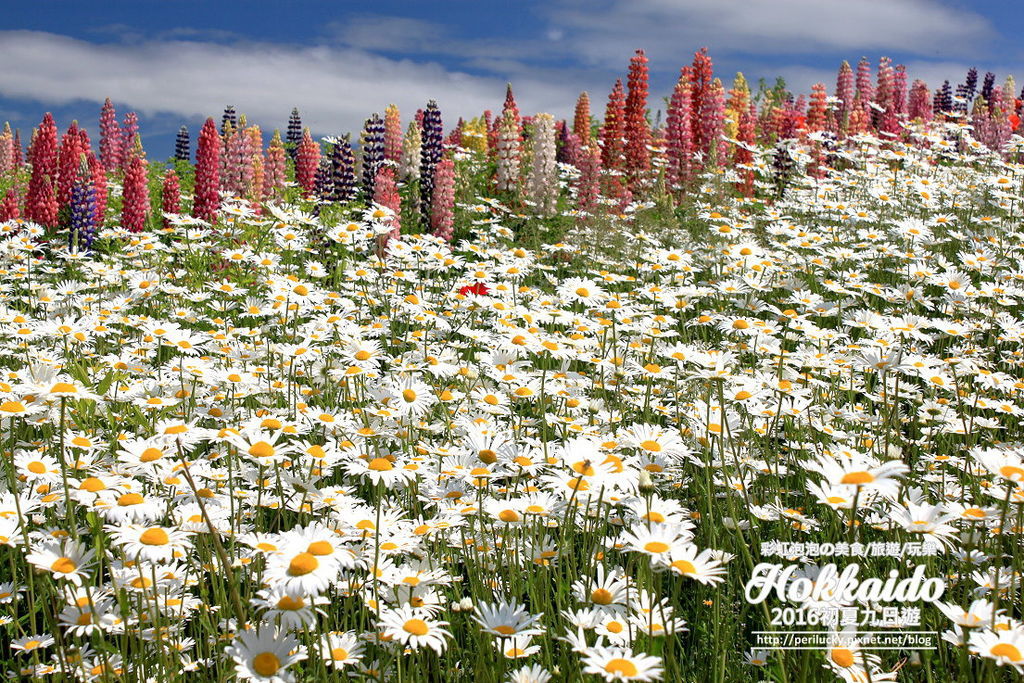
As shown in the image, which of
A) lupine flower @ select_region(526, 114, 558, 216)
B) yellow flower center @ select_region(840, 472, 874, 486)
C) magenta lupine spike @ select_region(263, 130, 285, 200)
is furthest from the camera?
magenta lupine spike @ select_region(263, 130, 285, 200)

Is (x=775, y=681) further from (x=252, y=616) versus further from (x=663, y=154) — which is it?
(x=663, y=154)

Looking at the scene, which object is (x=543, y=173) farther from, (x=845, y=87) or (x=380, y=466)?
(x=845, y=87)

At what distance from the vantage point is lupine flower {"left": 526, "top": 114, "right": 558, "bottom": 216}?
10016mm

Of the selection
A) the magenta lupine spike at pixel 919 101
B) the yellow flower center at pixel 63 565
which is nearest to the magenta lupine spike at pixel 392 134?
the yellow flower center at pixel 63 565

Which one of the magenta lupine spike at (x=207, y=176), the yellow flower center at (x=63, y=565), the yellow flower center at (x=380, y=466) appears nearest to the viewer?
the yellow flower center at (x=63, y=565)

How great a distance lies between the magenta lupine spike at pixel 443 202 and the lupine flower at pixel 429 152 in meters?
0.44

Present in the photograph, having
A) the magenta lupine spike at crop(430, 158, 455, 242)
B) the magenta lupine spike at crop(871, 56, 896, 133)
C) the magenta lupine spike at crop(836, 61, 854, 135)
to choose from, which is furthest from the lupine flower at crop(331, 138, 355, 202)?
the magenta lupine spike at crop(871, 56, 896, 133)

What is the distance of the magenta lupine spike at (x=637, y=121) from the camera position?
1230cm

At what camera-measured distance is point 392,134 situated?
1307 cm

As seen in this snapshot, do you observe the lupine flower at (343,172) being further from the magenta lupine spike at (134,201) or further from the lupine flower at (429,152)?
the magenta lupine spike at (134,201)

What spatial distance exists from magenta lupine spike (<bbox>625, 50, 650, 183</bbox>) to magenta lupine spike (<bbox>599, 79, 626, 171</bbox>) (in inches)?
5.5

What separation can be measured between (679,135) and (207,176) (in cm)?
764

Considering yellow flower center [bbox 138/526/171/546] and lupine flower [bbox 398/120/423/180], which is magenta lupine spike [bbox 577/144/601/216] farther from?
yellow flower center [bbox 138/526/171/546]

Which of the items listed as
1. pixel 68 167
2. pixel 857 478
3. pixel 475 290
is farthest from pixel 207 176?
pixel 857 478
